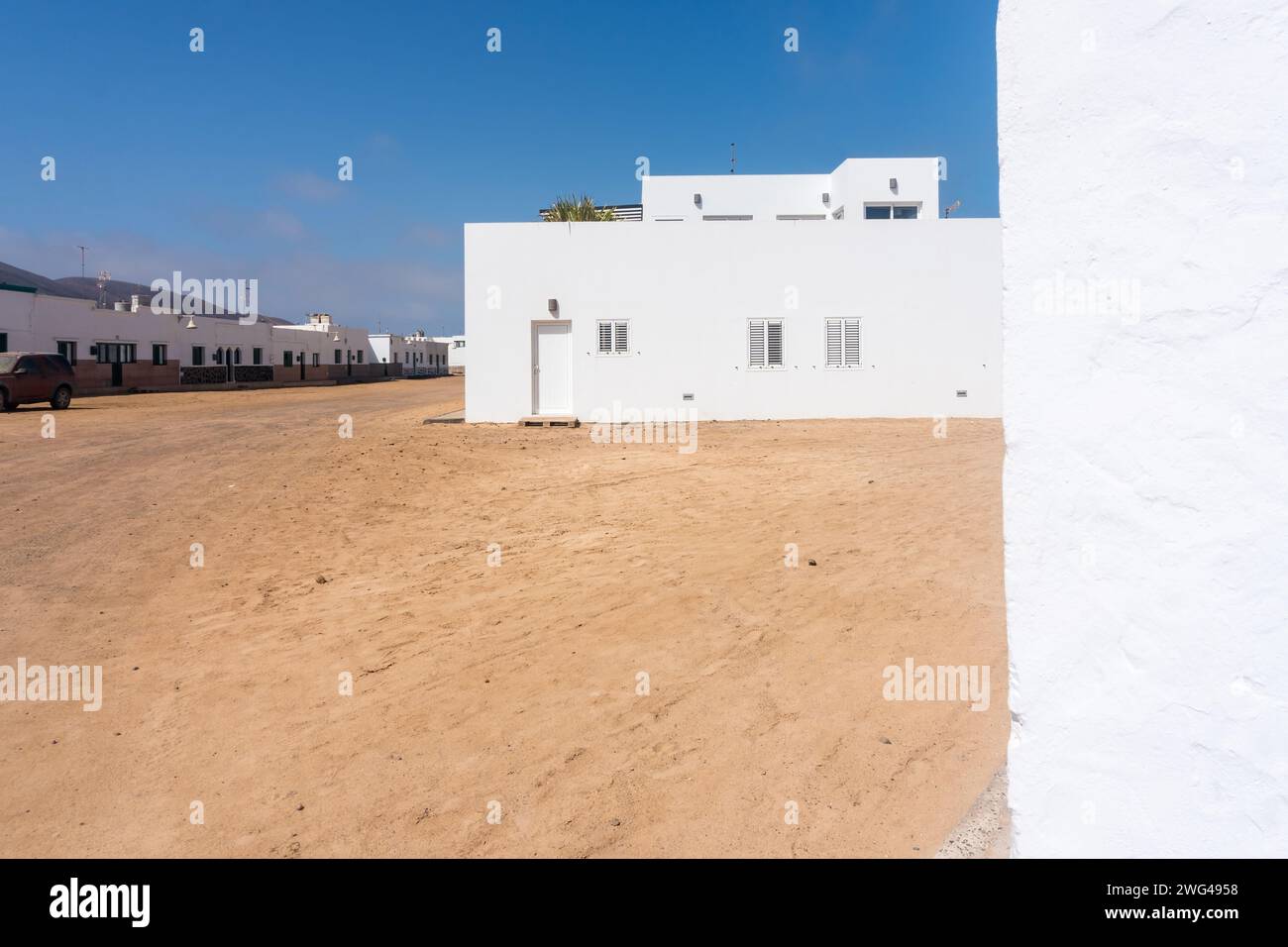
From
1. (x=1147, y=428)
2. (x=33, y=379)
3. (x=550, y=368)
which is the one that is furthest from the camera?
(x=33, y=379)

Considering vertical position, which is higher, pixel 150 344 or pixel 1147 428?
pixel 150 344

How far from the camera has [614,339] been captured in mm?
20531

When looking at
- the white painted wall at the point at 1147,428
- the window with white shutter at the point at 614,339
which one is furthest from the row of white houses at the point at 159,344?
the white painted wall at the point at 1147,428

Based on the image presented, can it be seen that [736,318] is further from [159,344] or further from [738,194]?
[159,344]

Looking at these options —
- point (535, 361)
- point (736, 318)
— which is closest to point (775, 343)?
point (736, 318)

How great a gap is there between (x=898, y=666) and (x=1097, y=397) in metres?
3.51

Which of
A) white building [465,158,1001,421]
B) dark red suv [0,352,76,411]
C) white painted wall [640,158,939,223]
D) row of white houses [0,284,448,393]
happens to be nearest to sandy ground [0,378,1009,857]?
white building [465,158,1001,421]

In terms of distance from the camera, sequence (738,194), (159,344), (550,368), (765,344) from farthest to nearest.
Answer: (159,344) → (738,194) → (765,344) → (550,368)

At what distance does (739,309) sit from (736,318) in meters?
0.23

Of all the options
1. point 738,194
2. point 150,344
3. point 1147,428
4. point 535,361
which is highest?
point 738,194

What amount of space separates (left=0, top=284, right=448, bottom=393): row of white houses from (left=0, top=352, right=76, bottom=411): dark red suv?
840 centimetres

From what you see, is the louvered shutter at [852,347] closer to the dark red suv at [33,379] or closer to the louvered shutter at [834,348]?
the louvered shutter at [834,348]

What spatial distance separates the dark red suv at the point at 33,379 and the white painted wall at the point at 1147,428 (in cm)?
2814
